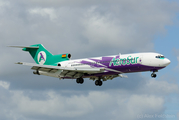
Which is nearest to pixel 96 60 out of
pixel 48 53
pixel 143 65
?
pixel 143 65

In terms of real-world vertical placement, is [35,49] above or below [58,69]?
above

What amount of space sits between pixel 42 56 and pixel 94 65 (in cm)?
1369

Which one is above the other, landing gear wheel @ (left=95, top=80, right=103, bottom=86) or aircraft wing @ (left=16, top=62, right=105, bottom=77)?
aircraft wing @ (left=16, top=62, right=105, bottom=77)

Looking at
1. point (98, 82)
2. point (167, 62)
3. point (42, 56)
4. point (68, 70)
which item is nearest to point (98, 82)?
point (98, 82)

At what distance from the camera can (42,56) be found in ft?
218

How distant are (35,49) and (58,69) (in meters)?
10.7

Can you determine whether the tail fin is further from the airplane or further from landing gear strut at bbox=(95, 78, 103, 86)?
landing gear strut at bbox=(95, 78, 103, 86)

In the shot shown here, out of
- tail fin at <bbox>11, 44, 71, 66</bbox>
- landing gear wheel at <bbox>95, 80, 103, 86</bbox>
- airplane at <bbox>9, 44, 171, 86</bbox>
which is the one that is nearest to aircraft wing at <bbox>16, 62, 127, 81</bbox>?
airplane at <bbox>9, 44, 171, 86</bbox>

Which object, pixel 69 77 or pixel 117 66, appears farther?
pixel 69 77

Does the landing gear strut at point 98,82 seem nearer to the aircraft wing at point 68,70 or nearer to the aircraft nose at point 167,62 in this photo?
the aircraft wing at point 68,70

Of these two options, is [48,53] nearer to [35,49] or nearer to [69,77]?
[35,49]

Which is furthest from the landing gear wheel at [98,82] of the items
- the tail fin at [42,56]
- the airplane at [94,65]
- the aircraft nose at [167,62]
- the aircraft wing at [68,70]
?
the aircraft nose at [167,62]

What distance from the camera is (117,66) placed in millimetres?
54156

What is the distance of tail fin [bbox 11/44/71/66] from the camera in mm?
64375
